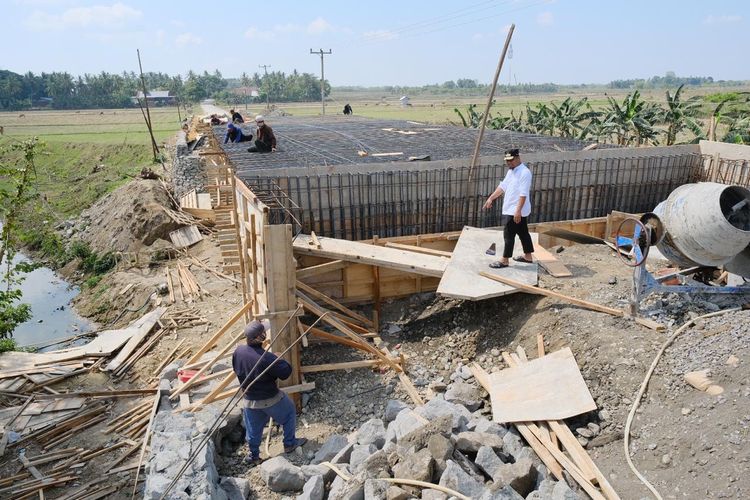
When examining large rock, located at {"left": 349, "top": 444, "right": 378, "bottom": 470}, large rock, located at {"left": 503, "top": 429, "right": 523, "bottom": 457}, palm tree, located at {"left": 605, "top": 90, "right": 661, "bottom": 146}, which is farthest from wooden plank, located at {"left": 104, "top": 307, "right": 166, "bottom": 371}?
palm tree, located at {"left": 605, "top": 90, "right": 661, "bottom": 146}

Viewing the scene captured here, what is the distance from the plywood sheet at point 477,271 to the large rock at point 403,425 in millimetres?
1970

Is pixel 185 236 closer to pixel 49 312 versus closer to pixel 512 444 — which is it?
pixel 49 312

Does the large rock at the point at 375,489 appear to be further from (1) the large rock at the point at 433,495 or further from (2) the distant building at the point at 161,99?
(2) the distant building at the point at 161,99

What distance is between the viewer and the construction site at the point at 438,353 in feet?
15.3

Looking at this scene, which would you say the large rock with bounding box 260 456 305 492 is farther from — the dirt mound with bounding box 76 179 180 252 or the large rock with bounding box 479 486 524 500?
the dirt mound with bounding box 76 179 180 252

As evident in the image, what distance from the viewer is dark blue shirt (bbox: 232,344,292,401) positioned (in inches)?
217

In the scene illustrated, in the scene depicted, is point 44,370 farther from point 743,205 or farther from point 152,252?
point 743,205

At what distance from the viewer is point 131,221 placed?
18062mm

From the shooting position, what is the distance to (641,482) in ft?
14.1

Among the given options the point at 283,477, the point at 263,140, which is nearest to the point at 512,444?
the point at 283,477

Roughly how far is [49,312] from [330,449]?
1346 centimetres

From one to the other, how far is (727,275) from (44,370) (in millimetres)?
11293

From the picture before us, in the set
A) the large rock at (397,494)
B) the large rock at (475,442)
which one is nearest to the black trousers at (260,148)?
the large rock at (475,442)

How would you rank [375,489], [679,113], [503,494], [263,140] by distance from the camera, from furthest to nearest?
1. [679,113]
2. [263,140]
3. [375,489]
4. [503,494]
